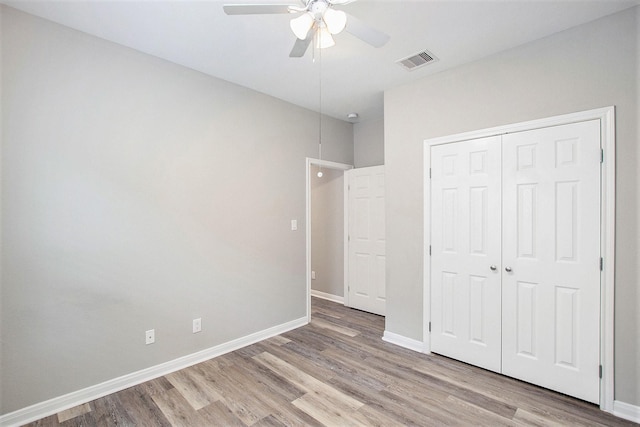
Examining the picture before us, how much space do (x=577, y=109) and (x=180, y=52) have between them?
3201mm

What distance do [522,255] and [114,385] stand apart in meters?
3.49

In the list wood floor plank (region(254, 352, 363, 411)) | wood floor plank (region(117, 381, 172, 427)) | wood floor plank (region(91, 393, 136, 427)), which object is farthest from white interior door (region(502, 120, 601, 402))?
wood floor plank (region(91, 393, 136, 427))

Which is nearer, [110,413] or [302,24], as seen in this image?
[302,24]

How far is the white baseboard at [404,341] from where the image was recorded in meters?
3.07

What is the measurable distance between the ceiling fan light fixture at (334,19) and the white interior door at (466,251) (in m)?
1.74

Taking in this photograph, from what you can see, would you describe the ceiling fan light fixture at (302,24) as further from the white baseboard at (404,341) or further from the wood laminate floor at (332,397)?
the white baseboard at (404,341)

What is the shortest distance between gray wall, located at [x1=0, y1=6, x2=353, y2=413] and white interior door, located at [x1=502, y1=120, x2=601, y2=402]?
2439 millimetres

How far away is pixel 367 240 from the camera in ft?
14.3

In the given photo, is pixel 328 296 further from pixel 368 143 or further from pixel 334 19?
pixel 334 19

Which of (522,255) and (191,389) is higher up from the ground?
(522,255)

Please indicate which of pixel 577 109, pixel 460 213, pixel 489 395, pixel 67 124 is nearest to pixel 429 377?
pixel 489 395

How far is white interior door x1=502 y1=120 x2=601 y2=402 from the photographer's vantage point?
2.19 m

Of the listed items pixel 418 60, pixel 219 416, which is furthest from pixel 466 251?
pixel 219 416

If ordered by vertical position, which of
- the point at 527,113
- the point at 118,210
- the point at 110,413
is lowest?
the point at 110,413
